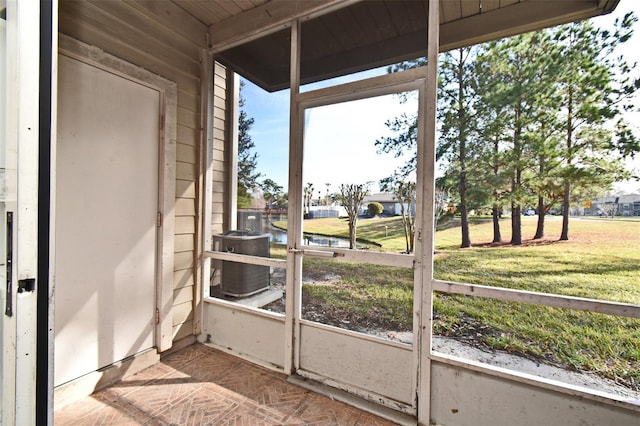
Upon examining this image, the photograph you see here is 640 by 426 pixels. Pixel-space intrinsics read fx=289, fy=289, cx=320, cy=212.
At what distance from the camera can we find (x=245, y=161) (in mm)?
2666

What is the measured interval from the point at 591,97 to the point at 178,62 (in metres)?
2.95

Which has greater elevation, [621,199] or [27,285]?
[621,199]

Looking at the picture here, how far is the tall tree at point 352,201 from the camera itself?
2096mm

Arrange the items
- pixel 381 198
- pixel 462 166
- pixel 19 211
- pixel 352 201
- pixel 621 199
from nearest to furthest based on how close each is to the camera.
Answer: pixel 19 211, pixel 621 199, pixel 462 166, pixel 381 198, pixel 352 201

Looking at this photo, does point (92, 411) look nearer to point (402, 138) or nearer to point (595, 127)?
point (402, 138)

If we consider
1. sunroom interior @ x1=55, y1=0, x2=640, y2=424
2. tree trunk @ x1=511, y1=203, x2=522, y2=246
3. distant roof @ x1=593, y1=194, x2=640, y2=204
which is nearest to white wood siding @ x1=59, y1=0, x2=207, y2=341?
sunroom interior @ x1=55, y1=0, x2=640, y2=424

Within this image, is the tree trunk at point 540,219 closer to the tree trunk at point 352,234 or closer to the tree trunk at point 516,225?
the tree trunk at point 516,225

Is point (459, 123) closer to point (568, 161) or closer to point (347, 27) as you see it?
point (568, 161)

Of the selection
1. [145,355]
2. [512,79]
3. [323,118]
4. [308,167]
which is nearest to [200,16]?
[323,118]

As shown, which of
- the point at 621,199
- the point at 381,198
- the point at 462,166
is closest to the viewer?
the point at 621,199

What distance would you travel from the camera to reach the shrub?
203 centimetres

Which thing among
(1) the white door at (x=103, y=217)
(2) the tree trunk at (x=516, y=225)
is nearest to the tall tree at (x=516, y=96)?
(2) the tree trunk at (x=516, y=225)

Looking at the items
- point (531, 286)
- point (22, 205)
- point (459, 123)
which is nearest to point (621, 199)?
point (531, 286)

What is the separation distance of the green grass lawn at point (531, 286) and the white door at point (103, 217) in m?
1.55
